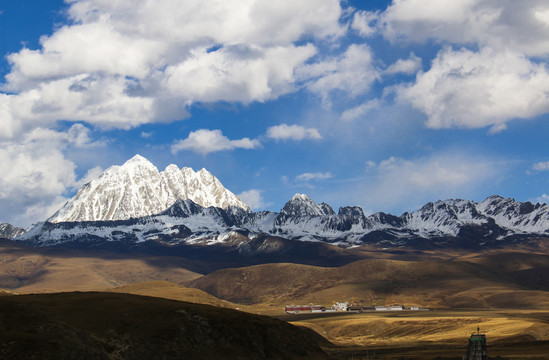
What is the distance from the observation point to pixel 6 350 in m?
73.7

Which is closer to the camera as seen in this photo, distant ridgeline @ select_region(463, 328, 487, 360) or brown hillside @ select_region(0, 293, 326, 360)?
distant ridgeline @ select_region(463, 328, 487, 360)

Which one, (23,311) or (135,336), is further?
(135,336)

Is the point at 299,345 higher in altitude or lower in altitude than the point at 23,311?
lower

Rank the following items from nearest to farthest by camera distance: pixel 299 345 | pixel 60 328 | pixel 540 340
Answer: pixel 60 328 < pixel 299 345 < pixel 540 340

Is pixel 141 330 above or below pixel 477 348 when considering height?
above

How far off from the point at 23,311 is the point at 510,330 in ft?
451

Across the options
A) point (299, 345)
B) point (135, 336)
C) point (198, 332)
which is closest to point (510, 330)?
point (299, 345)

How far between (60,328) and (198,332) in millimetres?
30114

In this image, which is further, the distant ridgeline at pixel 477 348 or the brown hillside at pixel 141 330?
the brown hillside at pixel 141 330

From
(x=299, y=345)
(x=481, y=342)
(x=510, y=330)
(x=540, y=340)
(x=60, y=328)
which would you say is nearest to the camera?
(x=481, y=342)

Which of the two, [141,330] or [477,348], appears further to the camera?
[141,330]

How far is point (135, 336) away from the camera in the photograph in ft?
333

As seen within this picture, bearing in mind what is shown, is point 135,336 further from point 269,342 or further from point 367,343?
point 367,343

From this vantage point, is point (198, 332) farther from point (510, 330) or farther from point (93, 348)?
point (510, 330)
